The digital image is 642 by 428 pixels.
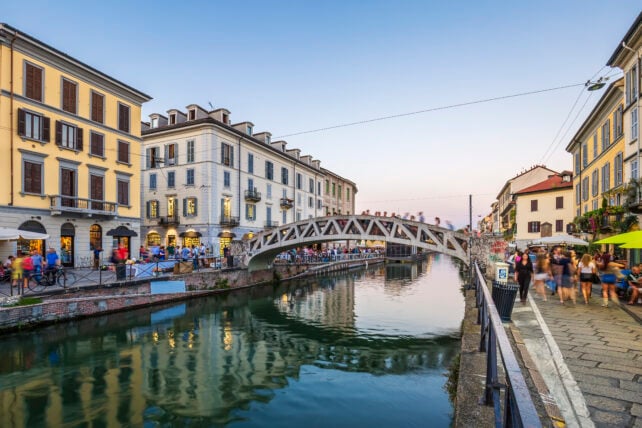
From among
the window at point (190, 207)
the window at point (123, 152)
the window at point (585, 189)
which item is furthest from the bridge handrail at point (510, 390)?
the window at point (190, 207)

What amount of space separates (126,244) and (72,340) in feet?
46.3

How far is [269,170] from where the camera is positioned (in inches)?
1523

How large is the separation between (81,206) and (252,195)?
15210 mm

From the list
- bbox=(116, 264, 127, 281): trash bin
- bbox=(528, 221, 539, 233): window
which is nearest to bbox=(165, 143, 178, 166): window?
bbox=(116, 264, 127, 281): trash bin

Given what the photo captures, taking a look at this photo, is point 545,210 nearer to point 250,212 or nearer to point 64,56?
point 250,212

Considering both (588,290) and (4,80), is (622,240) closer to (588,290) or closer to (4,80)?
(588,290)

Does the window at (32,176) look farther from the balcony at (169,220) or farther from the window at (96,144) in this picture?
the balcony at (169,220)

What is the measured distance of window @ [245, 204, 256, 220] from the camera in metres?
35.0

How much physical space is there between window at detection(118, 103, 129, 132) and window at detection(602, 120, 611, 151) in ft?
98.4

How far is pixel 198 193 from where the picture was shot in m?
30.9

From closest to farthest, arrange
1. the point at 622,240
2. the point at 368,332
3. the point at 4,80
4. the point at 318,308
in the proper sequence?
the point at 622,240, the point at 368,332, the point at 4,80, the point at 318,308

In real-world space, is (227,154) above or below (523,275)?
above

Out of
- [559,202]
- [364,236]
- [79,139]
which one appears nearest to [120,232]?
[79,139]

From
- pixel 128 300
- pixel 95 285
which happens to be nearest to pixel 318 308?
pixel 128 300
